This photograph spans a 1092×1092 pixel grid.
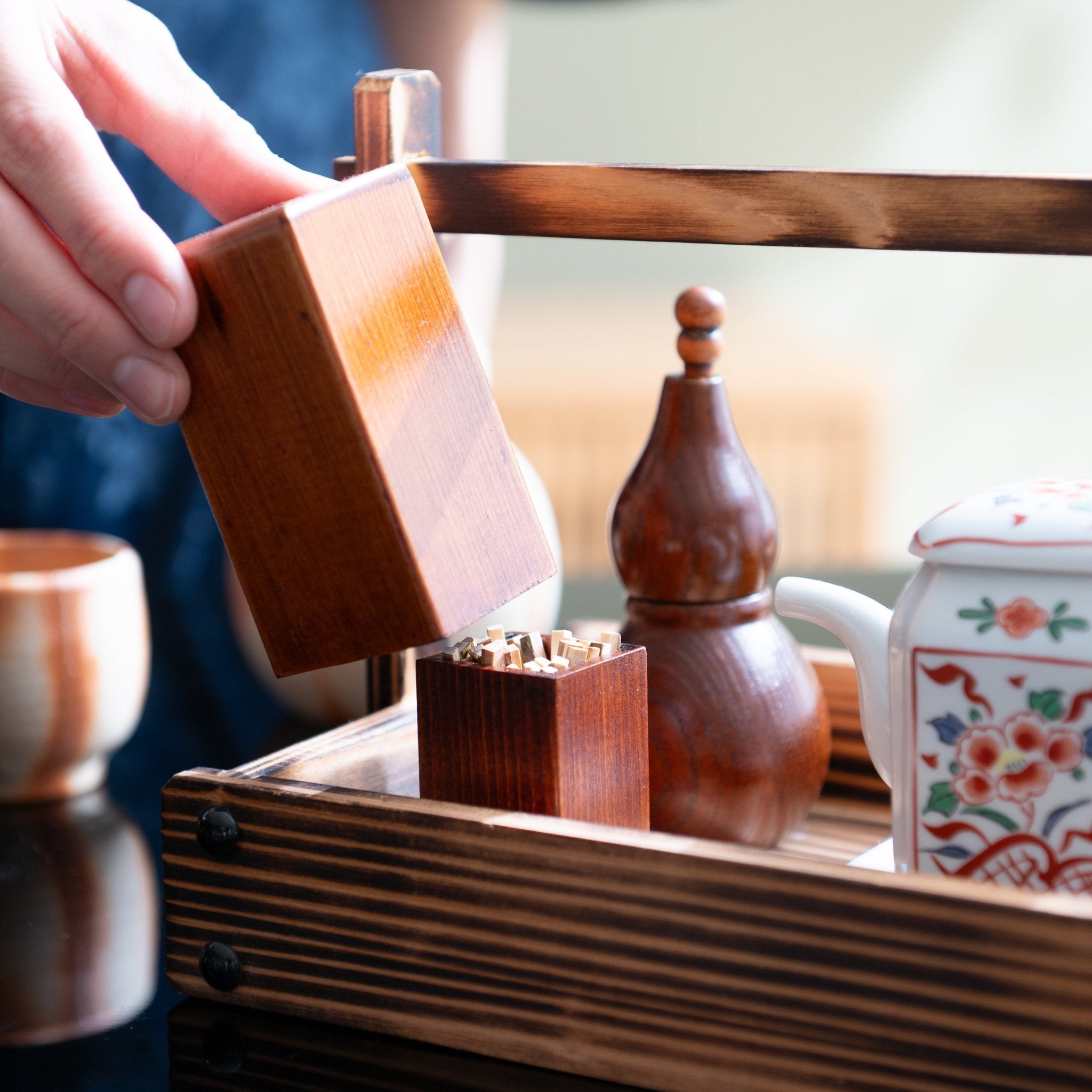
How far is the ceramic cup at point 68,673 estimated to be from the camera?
2.25 ft

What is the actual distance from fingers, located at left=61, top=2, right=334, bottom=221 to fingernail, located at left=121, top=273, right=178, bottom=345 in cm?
11

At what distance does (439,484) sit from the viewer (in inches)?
18.2

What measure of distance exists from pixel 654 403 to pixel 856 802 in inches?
86.1

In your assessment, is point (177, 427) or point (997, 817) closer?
point (997, 817)

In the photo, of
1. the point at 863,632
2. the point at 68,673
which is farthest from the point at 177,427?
the point at 863,632

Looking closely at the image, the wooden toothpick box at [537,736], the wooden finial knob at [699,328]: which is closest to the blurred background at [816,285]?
the wooden finial knob at [699,328]

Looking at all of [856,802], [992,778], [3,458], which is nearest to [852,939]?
[992,778]

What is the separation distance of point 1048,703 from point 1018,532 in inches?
2.1

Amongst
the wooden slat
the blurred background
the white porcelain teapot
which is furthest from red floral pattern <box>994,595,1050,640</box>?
the blurred background

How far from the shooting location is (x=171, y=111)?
535mm

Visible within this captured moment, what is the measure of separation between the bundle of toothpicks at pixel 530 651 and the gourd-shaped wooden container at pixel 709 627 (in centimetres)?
8

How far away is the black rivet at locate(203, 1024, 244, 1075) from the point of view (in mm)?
447

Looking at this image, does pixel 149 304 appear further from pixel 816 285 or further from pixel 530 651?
pixel 816 285

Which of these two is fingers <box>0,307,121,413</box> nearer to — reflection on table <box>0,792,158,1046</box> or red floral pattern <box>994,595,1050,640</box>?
reflection on table <box>0,792,158,1046</box>
